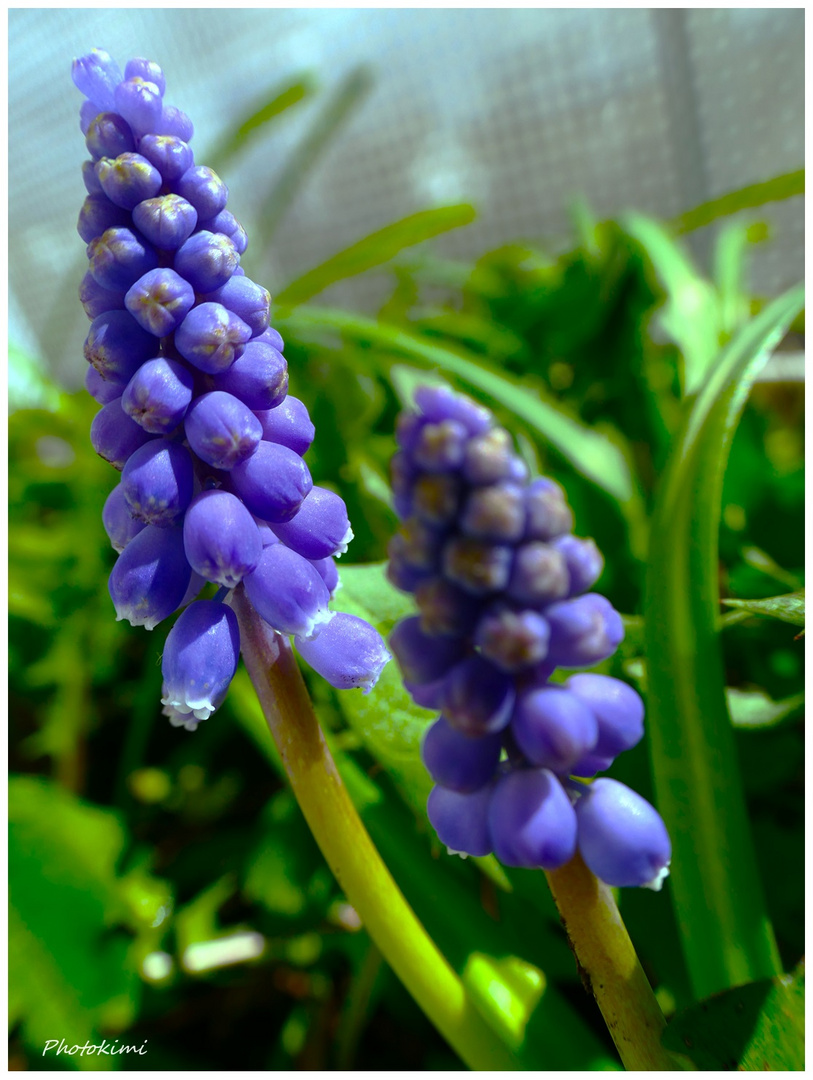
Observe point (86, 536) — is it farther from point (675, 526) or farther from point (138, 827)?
point (675, 526)

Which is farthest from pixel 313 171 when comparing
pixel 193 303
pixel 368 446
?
pixel 193 303

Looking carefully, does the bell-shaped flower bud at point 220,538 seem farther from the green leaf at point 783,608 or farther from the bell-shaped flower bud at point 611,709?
the green leaf at point 783,608

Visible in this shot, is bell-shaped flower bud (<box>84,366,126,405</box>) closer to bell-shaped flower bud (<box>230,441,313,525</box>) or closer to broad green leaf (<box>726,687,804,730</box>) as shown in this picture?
bell-shaped flower bud (<box>230,441,313,525</box>)

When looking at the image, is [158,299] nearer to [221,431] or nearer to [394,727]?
[221,431]

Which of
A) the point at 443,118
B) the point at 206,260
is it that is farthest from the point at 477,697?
the point at 443,118

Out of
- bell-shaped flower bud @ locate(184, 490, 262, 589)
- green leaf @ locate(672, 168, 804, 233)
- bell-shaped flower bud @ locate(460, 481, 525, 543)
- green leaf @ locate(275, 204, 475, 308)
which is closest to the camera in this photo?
bell-shaped flower bud @ locate(460, 481, 525, 543)

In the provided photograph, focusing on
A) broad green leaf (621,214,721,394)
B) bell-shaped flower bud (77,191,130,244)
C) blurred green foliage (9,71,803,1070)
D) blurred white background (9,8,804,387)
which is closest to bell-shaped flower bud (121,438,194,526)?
bell-shaped flower bud (77,191,130,244)
